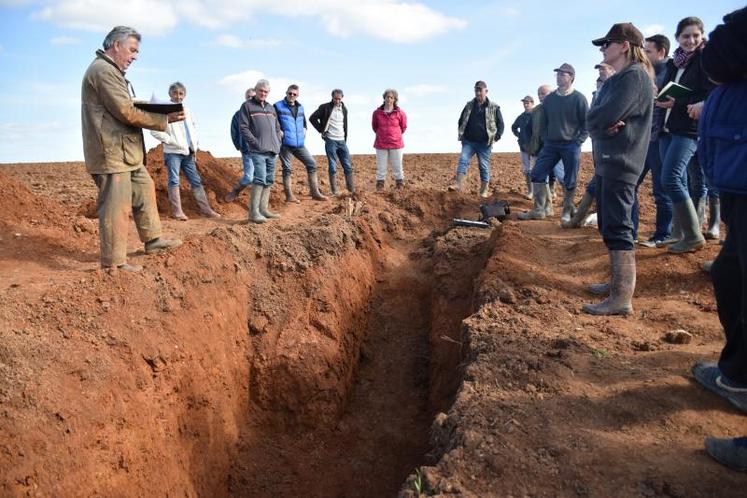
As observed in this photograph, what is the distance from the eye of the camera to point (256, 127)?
A: 840cm

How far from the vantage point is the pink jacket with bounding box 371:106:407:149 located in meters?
10.8

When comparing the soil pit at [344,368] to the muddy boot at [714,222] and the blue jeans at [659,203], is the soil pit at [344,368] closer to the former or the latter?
the blue jeans at [659,203]

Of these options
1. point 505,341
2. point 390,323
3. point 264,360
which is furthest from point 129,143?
point 505,341

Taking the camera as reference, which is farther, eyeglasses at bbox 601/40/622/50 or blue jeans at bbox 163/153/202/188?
blue jeans at bbox 163/153/202/188

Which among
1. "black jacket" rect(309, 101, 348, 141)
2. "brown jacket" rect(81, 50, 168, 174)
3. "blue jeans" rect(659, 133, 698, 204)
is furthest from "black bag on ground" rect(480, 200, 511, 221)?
"brown jacket" rect(81, 50, 168, 174)

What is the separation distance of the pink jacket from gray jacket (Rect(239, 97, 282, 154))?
299 cm

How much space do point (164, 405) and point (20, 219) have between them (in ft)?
13.9

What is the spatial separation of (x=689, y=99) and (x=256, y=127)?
5.84 metres

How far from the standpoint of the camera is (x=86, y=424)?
3646mm

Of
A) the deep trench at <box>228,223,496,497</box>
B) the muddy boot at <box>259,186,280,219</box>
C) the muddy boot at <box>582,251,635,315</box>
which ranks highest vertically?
the muddy boot at <box>259,186,280,219</box>

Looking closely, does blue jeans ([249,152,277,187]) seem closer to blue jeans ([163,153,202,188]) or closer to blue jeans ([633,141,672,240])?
blue jeans ([163,153,202,188])

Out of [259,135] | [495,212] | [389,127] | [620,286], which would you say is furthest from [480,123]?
[620,286]

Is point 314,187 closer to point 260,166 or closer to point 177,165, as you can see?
point 260,166

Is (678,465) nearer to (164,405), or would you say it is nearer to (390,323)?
(164,405)
